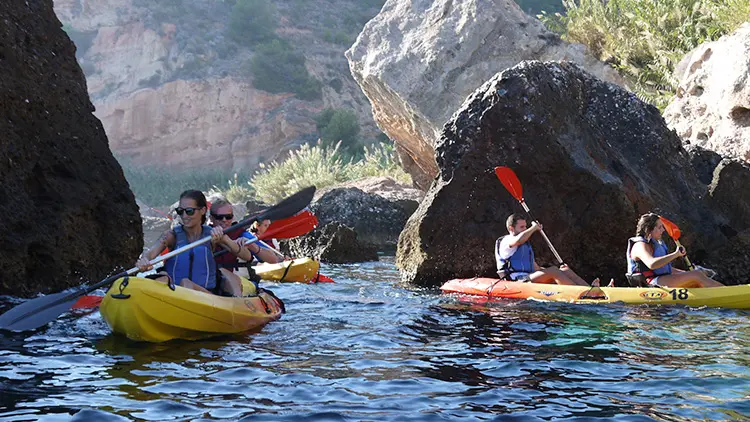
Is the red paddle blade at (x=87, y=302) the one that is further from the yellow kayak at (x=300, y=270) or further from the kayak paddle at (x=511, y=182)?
the kayak paddle at (x=511, y=182)

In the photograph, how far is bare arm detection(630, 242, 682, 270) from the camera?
8211 millimetres

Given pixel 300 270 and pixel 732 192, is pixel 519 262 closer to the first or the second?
pixel 300 270

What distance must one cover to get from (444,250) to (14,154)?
466cm

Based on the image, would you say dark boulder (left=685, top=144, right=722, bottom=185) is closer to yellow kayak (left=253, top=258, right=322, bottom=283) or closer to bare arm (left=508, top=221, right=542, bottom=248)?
bare arm (left=508, top=221, right=542, bottom=248)

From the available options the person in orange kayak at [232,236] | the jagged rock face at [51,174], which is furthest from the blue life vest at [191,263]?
the jagged rock face at [51,174]

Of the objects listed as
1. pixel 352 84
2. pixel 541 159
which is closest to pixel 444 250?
pixel 541 159

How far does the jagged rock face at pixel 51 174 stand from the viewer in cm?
721

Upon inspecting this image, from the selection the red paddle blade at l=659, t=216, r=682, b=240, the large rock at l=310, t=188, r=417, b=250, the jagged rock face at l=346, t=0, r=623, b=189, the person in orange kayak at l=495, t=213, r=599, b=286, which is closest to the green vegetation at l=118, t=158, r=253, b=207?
the large rock at l=310, t=188, r=417, b=250

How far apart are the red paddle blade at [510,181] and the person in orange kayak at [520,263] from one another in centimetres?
23

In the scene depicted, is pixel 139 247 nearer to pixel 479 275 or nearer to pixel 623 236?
pixel 479 275

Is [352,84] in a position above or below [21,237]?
above

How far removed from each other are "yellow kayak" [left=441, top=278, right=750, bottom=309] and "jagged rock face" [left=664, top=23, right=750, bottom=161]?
3995 mm

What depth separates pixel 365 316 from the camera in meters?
7.66

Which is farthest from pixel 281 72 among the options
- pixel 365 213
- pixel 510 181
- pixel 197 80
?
pixel 510 181
